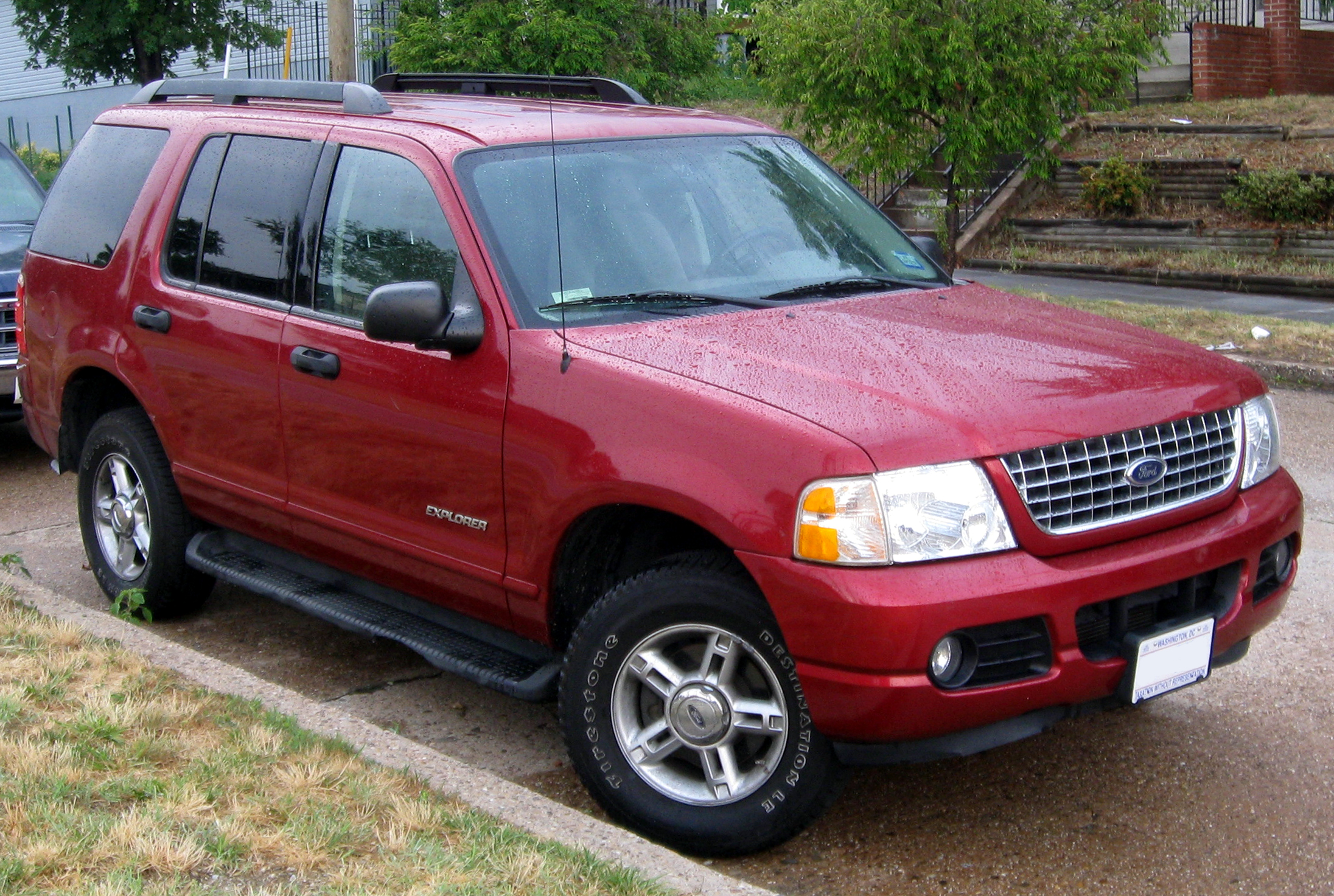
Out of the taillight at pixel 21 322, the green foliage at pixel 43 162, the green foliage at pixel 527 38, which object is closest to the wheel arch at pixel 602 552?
the taillight at pixel 21 322

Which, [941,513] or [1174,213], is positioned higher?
[1174,213]

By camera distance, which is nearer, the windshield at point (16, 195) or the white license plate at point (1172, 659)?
the white license plate at point (1172, 659)

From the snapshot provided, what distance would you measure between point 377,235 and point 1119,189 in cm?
1414

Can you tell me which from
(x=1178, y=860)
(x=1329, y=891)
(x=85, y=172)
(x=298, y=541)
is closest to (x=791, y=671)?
(x=1178, y=860)

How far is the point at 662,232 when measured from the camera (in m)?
4.45

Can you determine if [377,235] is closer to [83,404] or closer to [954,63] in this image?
[83,404]

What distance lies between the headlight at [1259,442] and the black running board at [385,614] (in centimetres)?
197

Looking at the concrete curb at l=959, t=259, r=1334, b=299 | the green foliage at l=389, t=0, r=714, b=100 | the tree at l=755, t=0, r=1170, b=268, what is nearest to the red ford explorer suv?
the tree at l=755, t=0, r=1170, b=268

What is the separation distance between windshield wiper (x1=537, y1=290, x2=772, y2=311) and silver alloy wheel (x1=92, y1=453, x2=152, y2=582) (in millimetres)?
2280

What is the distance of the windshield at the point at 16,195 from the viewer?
947cm

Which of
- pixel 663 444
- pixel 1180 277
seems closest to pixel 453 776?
pixel 663 444

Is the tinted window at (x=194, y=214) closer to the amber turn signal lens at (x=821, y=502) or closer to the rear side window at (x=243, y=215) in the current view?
the rear side window at (x=243, y=215)

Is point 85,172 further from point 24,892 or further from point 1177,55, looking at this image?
point 1177,55

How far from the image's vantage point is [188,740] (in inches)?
155
